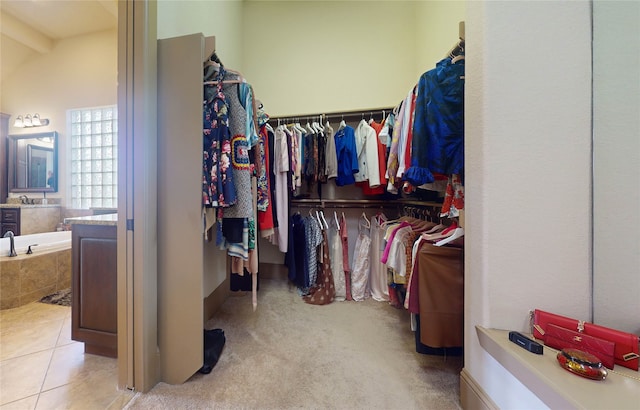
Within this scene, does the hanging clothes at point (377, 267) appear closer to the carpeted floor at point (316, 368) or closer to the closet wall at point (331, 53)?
the carpeted floor at point (316, 368)

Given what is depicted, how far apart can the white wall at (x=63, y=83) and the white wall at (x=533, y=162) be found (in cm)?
505

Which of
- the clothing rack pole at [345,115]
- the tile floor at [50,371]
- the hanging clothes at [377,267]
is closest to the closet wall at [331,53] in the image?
the clothing rack pole at [345,115]

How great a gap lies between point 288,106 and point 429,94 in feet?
5.83

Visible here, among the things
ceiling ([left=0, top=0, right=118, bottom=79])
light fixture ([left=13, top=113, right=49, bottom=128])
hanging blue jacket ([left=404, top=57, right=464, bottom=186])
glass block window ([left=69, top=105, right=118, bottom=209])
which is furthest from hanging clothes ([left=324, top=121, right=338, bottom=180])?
light fixture ([left=13, top=113, right=49, bottom=128])

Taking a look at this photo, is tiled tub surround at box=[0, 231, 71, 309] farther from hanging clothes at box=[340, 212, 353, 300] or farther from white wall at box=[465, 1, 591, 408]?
white wall at box=[465, 1, 591, 408]

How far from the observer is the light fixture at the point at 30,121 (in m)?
3.67

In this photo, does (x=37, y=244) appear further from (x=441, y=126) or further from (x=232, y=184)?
(x=441, y=126)

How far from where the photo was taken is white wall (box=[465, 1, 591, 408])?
83 cm

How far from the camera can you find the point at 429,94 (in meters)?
1.14

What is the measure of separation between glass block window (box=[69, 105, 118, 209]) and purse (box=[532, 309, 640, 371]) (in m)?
4.98

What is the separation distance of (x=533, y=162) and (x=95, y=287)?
2335 mm

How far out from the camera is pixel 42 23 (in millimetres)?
3314

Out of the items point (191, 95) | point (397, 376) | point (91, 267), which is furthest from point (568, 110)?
point (91, 267)

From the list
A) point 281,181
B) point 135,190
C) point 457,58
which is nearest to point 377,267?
point 281,181
